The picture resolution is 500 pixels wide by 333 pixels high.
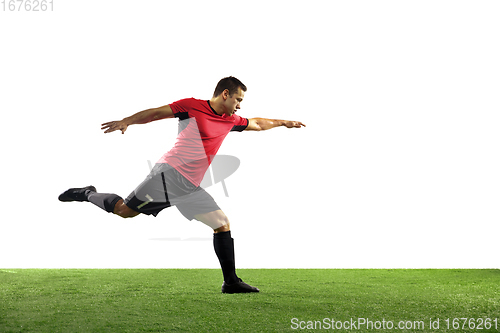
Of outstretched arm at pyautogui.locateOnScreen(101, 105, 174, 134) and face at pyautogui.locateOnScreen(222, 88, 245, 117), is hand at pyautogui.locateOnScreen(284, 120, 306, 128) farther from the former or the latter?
outstretched arm at pyautogui.locateOnScreen(101, 105, 174, 134)

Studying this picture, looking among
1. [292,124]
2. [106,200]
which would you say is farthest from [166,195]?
[292,124]

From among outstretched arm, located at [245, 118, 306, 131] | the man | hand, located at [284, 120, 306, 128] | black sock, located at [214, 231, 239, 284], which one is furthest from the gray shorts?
hand, located at [284, 120, 306, 128]

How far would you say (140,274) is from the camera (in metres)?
4.35

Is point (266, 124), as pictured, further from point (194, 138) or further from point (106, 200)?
point (106, 200)

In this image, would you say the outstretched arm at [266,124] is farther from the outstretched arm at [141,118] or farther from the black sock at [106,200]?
the black sock at [106,200]

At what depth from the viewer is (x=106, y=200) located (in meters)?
3.33

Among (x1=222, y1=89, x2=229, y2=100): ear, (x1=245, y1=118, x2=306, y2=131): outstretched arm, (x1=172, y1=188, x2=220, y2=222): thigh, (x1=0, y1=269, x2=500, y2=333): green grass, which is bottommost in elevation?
(x1=0, y1=269, x2=500, y2=333): green grass

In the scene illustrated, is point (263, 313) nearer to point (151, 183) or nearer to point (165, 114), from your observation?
point (151, 183)

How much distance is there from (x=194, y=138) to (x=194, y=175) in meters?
0.27

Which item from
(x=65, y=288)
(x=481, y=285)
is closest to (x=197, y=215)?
(x=65, y=288)

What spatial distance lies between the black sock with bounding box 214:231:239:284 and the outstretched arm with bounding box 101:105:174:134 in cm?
95

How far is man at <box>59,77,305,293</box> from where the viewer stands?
3.17m

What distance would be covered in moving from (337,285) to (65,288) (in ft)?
7.19

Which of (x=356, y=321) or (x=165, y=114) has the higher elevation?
(x=165, y=114)
